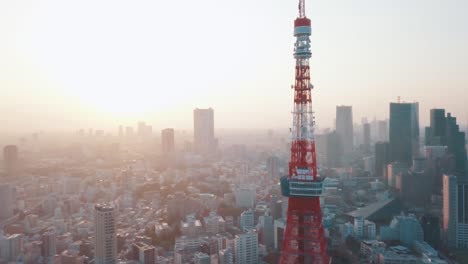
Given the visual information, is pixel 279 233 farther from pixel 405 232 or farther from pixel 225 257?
pixel 405 232

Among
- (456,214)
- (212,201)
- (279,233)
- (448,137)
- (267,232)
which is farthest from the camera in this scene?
(448,137)

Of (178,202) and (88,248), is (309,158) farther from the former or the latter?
(178,202)

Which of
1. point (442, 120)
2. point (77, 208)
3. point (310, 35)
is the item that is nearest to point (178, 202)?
point (77, 208)

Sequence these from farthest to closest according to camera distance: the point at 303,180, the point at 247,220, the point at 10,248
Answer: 1. the point at 247,220
2. the point at 10,248
3. the point at 303,180

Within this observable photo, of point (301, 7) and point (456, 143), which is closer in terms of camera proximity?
point (301, 7)

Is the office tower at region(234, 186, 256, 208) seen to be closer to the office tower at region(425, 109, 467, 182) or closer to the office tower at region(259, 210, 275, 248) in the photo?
the office tower at region(259, 210, 275, 248)

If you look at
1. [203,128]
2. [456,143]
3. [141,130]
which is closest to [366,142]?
[203,128]

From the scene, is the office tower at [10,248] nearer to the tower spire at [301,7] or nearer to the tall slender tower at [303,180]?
the tall slender tower at [303,180]
